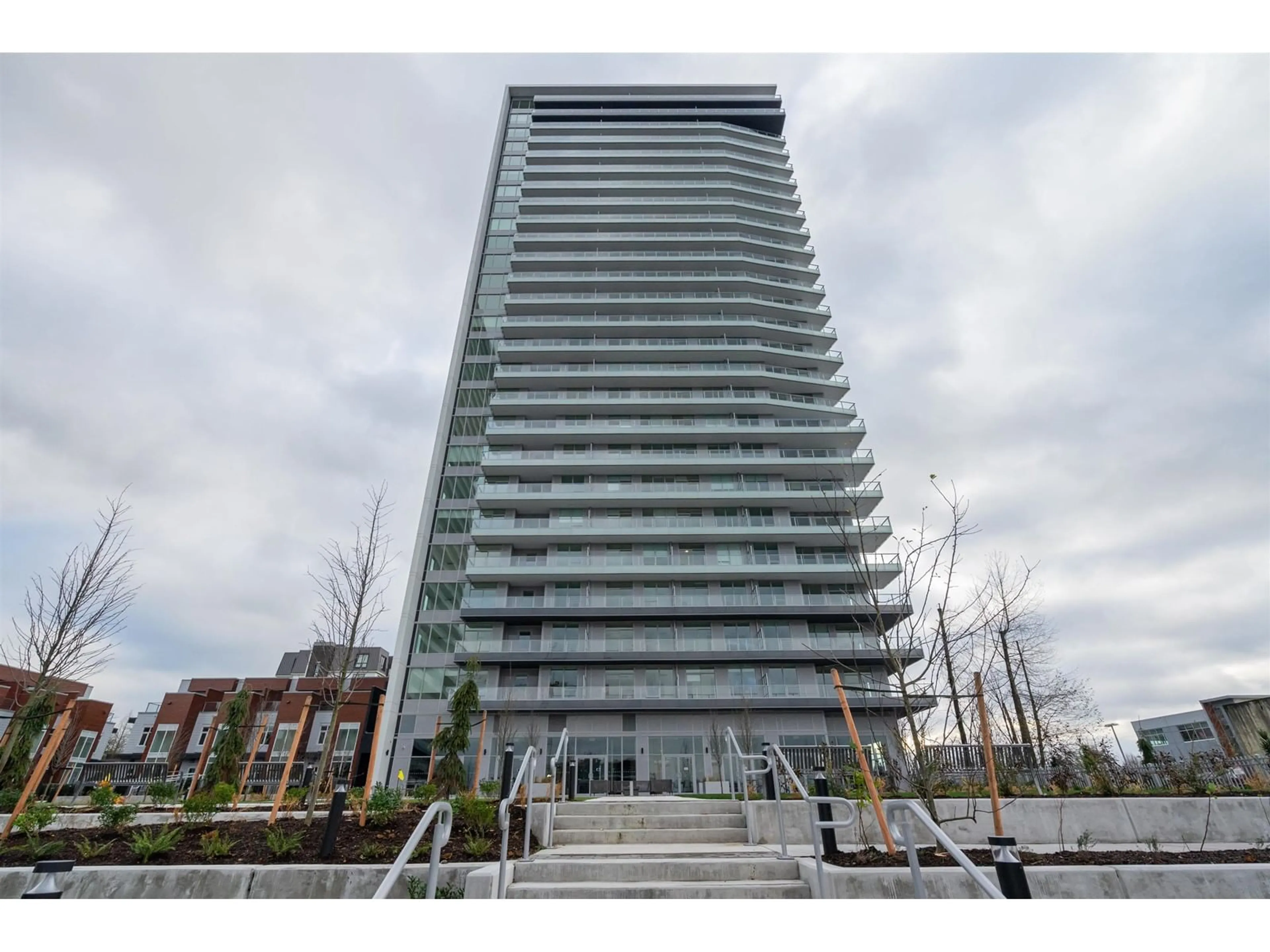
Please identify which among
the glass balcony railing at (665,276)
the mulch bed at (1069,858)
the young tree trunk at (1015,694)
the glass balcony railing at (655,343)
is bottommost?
the mulch bed at (1069,858)

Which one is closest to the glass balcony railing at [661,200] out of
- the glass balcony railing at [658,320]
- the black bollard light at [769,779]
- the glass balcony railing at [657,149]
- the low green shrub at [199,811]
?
the glass balcony railing at [657,149]

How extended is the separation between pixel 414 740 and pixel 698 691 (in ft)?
50.9

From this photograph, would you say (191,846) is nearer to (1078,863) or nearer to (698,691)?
(1078,863)

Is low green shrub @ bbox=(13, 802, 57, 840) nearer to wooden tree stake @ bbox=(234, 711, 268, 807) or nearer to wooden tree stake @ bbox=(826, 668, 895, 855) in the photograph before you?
wooden tree stake @ bbox=(234, 711, 268, 807)

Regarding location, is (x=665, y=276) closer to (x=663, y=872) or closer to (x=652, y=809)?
(x=652, y=809)

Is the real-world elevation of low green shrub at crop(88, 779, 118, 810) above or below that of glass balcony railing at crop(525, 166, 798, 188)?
below

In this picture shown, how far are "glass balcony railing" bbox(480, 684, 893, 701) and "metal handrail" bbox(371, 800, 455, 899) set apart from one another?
26.7 metres

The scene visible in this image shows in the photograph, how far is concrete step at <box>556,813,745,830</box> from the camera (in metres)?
7.90

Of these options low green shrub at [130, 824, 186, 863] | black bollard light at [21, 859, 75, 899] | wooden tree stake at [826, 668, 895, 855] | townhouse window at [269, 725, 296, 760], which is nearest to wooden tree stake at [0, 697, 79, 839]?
low green shrub at [130, 824, 186, 863]

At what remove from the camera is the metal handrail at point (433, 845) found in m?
3.38

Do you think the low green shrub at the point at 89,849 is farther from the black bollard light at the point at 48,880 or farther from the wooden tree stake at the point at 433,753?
the wooden tree stake at the point at 433,753

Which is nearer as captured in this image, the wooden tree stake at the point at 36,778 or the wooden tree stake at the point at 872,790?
the wooden tree stake at the point at 872,790

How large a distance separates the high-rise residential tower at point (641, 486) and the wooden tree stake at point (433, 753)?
0.88 meters

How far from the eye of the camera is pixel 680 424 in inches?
1551
